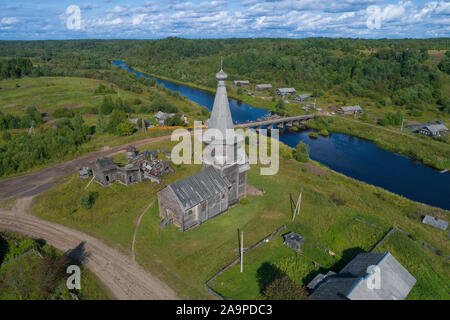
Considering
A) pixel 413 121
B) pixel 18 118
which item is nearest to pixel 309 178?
pixel 413 121

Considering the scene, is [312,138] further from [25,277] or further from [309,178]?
[25,277]

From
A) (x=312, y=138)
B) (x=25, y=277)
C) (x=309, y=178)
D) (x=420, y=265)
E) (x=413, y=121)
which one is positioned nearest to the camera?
(x=25, y=277)

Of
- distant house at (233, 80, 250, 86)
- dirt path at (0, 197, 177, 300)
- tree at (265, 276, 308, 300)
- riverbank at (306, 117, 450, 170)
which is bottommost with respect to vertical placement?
riverbank at (306, 117, 450, 170)

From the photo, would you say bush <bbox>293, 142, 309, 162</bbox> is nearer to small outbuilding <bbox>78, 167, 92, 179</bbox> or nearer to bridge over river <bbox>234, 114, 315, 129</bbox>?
bridge over river <bbox>234, 114, 315, 129</bbox>

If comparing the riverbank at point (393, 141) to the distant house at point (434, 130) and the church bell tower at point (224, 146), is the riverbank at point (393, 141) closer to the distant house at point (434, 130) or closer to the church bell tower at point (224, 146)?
the distant house at point (434, 130)

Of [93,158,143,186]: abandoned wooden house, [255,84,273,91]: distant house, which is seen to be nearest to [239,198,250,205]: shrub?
[93,158,143,186]: abandoned wooden house

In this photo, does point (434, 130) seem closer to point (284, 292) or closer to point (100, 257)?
point (284, 292)
